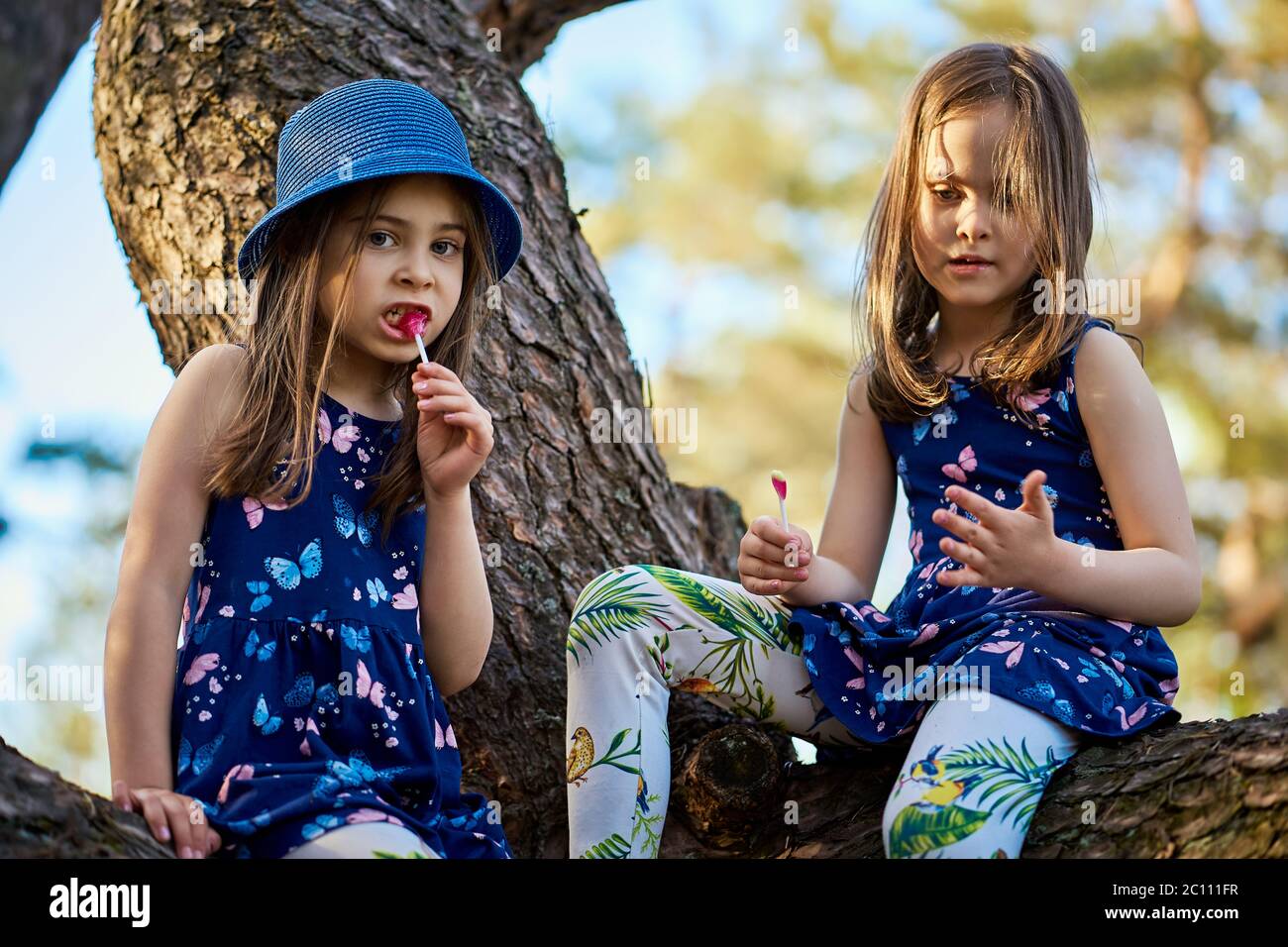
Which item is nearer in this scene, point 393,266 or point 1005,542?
point 1005,542

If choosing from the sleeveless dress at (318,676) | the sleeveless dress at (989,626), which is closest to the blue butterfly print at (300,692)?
the sleeveless dress at (318,676)

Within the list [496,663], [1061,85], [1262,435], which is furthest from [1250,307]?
[496,663]

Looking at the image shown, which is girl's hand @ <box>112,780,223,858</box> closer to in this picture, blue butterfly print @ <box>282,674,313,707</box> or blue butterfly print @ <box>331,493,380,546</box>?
blue butterfly print @ <box>282,674,313,707</box>

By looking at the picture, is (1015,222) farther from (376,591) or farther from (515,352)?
(376,591)

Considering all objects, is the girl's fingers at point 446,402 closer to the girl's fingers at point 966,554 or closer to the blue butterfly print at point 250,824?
the blue butterfly print at point 250,824

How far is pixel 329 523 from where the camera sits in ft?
7.29

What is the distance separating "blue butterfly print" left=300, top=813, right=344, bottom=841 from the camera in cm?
186

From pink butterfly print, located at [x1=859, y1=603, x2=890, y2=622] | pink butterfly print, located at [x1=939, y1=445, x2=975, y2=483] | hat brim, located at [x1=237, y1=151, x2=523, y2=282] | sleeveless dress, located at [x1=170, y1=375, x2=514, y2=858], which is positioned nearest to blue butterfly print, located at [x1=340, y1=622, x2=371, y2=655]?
sleeveless dress, located at [x1=170, y1=375, x2=514, y2=858]

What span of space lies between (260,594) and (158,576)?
16 centimetres

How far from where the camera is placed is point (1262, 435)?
8.27 metres

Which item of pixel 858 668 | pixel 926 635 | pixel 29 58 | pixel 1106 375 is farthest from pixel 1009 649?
pixel 29 58

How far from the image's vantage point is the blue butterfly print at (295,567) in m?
2.15

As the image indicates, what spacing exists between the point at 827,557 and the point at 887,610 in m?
0.16

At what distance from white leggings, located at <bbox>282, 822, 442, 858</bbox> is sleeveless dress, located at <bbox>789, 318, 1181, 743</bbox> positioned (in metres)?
0.81
